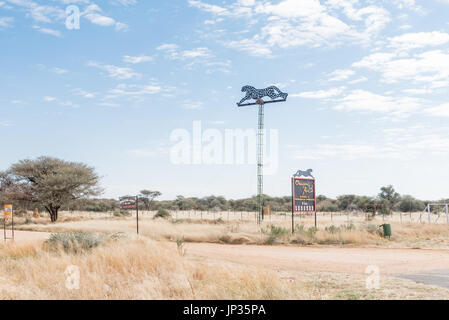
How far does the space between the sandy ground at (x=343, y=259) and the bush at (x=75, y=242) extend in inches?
153

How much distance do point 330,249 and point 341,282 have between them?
10.6m

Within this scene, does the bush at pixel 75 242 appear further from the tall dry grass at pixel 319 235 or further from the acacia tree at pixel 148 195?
the acacia tree at pixel 148 195

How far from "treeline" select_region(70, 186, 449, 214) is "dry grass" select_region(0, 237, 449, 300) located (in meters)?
41.0

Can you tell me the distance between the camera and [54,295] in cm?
1014

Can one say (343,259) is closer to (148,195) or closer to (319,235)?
(319,235)

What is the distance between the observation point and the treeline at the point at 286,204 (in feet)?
205

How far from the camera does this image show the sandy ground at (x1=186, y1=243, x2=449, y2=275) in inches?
578

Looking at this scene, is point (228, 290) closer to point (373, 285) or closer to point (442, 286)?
point (373, 285)

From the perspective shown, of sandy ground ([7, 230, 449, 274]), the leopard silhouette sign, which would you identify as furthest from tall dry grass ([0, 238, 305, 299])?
the leopard silhouette sign

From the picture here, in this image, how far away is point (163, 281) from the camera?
10.8m

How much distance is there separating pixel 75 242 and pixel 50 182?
36.8 metres

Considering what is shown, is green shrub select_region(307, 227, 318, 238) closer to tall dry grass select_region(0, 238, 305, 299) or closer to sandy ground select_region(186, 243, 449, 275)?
sandy ground select_region(186, 243, 449, 275)

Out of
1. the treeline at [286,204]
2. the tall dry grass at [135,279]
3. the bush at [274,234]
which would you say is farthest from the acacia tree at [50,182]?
the tall dry grass at [135,279]

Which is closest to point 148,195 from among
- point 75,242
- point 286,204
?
point 286,204
